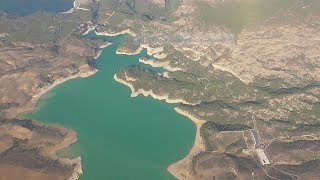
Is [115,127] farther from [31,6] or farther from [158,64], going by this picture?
[31,6]

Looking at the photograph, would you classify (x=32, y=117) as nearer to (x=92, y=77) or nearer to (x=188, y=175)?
(x=92, y=77)

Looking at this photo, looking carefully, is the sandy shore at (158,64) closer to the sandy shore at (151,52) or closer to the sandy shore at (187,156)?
the sandy shore at (151,52)

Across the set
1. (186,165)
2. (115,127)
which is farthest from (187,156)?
(115,127)

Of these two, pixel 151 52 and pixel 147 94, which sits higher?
pixel 151 52

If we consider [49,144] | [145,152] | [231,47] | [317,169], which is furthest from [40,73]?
[317,169]

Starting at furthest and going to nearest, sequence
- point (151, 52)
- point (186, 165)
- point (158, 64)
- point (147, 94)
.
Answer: point (151, 52) → point (158, 64) → point (147, 94) → point (186, 165)

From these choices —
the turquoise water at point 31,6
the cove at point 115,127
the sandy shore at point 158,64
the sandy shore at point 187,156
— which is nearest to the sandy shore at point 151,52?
the sandy shore at point 158,64
